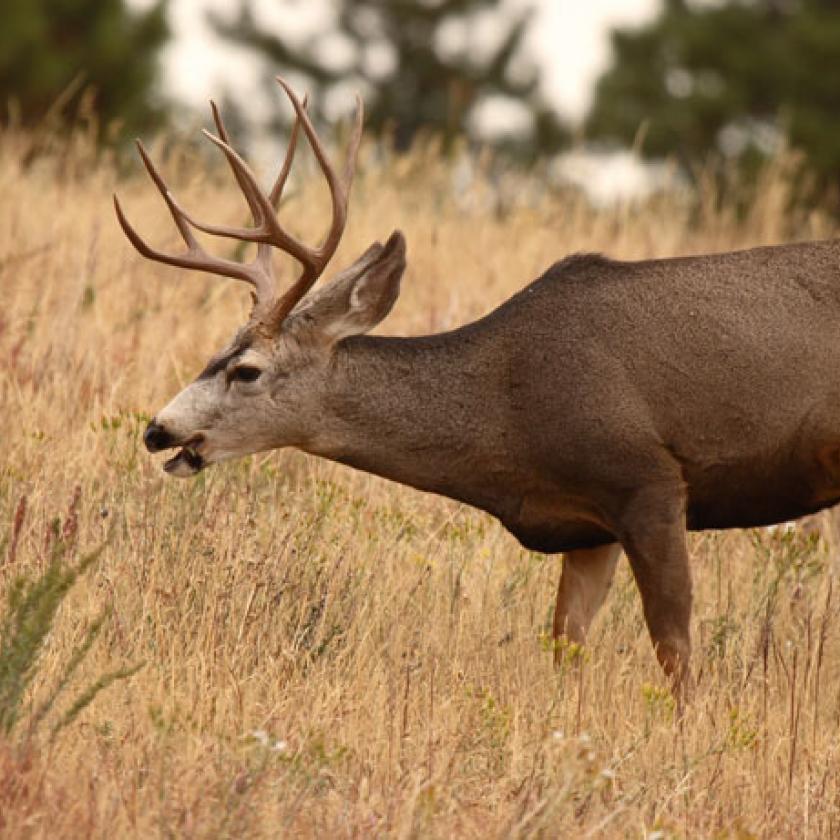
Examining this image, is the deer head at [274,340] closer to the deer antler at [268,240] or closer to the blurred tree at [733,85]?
the deer antler at [268,240]

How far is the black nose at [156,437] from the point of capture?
22.3 feet

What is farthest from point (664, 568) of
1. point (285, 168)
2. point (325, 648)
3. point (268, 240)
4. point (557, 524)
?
point (285, 168)

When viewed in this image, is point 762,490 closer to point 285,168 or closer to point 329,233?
point 329,233

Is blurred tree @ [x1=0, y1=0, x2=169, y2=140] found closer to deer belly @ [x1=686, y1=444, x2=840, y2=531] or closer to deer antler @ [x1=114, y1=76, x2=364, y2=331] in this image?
deer antler @ [x1=114, y1=76, x2=364, y2=331]

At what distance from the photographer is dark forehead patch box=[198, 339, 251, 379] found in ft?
22.9

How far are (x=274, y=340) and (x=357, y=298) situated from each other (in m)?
0.33

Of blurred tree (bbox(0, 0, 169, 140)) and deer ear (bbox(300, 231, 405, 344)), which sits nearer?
deer ear (bbox(300, 231, 405, 344))

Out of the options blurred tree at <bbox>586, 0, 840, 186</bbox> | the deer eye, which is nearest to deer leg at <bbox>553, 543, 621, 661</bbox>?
the deer eye

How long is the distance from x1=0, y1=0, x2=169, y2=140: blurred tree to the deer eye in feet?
56.3

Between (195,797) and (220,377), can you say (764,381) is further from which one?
(195,797)

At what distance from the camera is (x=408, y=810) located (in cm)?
497

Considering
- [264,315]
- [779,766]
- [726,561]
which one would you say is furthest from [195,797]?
[726,561]

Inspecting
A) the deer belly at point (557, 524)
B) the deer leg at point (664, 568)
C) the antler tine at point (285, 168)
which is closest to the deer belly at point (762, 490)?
the deer leg at point (664, 568)

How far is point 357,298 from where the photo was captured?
Answer: 706 cm
